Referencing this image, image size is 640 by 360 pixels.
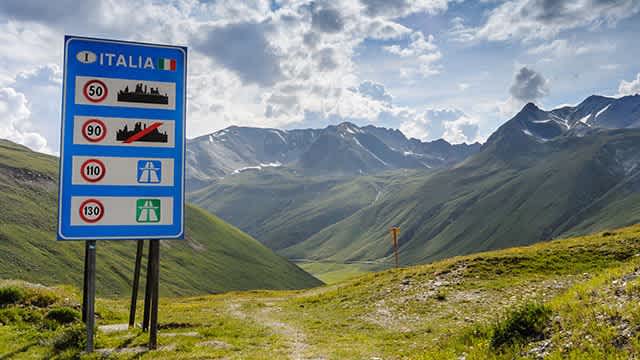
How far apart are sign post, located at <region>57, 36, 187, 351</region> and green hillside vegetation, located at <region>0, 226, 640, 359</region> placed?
396 centimetres

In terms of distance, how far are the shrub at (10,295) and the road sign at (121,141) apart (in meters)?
11.6

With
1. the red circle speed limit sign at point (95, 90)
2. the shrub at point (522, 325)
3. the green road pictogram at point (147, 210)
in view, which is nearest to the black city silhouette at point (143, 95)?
the red circle speed limit sign at point (95, 90)

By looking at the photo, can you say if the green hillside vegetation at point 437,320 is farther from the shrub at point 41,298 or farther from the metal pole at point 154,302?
the metal pole at point 154,302

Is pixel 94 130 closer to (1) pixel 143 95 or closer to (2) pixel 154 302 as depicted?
(1) pixel 143 95

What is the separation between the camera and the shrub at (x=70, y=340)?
1792cm

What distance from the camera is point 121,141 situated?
18.1 m

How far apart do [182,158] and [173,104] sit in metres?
2.19

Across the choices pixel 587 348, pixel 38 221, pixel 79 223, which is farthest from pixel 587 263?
pixel 38 221

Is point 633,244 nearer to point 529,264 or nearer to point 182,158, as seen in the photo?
point 529,264

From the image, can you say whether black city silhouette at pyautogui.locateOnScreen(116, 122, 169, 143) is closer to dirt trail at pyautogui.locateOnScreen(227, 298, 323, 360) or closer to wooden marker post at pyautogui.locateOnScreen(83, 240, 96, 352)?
wooden marker post at pyautogui.locateOnScreen(83, 240, 96, 352)

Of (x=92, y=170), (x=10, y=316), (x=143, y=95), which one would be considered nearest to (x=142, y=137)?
(x=143, y=95)

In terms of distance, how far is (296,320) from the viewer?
2966 centimetres

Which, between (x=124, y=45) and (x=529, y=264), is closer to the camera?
(x=124, y=45)

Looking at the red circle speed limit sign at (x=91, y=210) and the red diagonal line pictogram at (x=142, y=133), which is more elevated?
the red diagonal line pictogram at (x=142, y=133)
